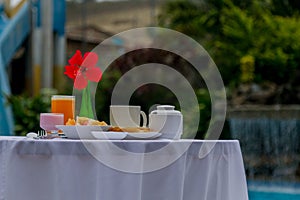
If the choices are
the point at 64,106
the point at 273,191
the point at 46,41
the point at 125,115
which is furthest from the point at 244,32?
the point at 125,115

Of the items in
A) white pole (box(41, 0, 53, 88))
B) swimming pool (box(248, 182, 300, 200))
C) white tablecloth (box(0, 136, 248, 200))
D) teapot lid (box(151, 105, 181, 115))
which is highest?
white pole (box(41, 0, 53, 88))

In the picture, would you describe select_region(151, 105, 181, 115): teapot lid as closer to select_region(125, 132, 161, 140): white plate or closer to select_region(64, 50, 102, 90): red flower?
select_region(125, 132, 161, 140): white plate

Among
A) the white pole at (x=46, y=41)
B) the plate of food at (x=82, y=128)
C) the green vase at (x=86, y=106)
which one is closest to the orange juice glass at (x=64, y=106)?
the green vase at (x=86, y=106)

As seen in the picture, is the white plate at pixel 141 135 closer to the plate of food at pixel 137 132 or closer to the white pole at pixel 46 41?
the plate of food at pixel 137 132

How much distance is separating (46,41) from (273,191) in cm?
408

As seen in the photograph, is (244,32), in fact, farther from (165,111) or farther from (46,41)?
(165,111)

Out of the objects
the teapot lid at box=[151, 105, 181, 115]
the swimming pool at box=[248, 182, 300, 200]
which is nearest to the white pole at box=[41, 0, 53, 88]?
the swimming pool at box=[248, 182, 300, 200]

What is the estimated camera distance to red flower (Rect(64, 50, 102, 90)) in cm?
213

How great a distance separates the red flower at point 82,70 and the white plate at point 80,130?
0.22 m

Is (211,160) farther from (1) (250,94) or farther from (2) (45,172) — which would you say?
(1) (250,94)

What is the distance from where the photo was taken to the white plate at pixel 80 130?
191 cm

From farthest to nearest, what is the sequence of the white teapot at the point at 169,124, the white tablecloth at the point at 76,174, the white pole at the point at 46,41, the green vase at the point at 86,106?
the white pole at the point at 46,41, the green vase at the point at 86,106, the white teapot at the point at 169,124, the white tablecloth at the point at 76,174

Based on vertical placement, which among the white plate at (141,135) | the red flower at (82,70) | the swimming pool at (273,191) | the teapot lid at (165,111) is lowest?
the swimming pool at (273,191)

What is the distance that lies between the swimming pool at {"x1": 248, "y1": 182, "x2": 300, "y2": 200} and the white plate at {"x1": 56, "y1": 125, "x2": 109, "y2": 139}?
4144mm
